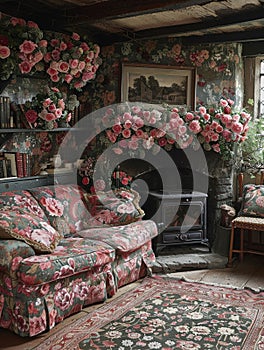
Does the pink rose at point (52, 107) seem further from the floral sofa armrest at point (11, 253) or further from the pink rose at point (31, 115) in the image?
the floral sofa armrest at point (11, 253)

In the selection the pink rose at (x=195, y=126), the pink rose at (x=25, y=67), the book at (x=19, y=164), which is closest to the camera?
the pink rose at (x=25, y=67)

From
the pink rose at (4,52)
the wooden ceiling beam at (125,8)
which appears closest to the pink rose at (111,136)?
the wooden ceiling beam at (125,8)

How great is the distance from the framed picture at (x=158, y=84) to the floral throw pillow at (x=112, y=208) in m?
1.09

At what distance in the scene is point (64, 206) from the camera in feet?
13.8

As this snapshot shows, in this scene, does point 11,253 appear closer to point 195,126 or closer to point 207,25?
point 195,126

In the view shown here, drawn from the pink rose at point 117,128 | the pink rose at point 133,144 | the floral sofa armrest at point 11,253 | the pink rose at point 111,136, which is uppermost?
the pink rose at point 117,128

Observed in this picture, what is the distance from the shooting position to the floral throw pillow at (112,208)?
14.2 ft

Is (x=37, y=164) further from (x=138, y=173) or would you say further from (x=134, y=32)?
(x=134, y=32)

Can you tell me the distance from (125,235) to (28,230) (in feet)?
3.13

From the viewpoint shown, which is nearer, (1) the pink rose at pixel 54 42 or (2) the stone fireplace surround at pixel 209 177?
(1) the pink rose at pixel 54 42

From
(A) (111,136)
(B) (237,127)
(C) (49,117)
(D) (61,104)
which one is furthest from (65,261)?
(B) (237,127)

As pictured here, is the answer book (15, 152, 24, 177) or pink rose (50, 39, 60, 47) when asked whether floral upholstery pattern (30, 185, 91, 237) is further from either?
pink rose (50, 39, 60, 47)

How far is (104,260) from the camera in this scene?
3.65m

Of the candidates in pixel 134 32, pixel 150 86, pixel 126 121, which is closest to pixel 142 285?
pixel 126 121
